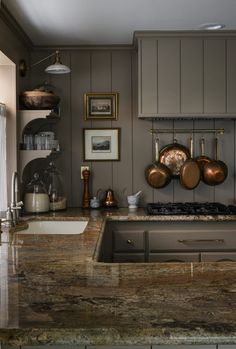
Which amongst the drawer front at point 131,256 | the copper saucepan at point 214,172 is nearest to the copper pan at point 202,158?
the copper saucepan at point 214,172

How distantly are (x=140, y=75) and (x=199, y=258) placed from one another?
4.77 ft

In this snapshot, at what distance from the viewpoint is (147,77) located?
334 centimetres

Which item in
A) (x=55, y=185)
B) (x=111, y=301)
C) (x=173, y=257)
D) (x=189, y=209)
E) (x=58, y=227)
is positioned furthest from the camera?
(x=55, y=185)

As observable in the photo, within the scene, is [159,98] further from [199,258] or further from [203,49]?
[199,258]

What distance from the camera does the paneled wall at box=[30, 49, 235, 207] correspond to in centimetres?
366

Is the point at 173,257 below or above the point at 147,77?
below

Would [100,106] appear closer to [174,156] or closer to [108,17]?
[174,156]

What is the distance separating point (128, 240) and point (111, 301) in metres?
2.03

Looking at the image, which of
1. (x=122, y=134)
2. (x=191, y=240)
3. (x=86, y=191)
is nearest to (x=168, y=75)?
(x=122, y=134)

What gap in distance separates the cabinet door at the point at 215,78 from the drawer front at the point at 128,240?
1105mm

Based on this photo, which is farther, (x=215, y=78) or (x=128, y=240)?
(x=215, y=78)

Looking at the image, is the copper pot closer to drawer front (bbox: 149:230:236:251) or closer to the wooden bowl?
drawer front (bbox: 149:230:236:251)

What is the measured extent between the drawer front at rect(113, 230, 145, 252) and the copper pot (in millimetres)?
470

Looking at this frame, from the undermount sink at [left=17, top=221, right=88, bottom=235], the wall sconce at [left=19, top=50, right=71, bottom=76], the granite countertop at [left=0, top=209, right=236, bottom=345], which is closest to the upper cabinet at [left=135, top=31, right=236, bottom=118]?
the wall sconce at [left=19, top=50, right=71, bottom=76]
